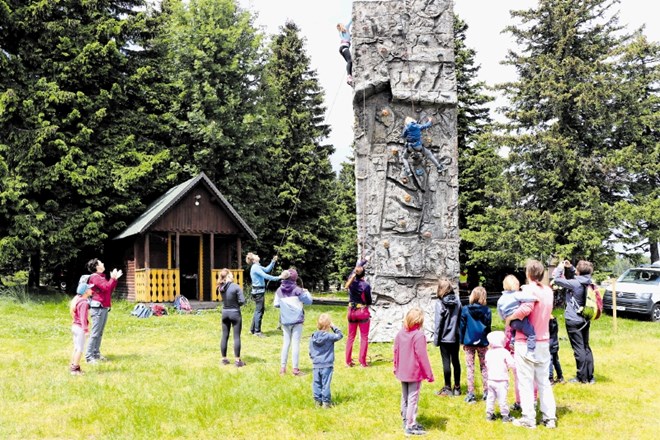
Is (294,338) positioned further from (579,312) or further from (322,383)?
(579,312)

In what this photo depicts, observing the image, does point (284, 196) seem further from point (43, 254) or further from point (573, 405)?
point (573, 405)

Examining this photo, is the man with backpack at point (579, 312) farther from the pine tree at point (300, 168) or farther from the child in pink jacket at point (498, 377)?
the pine tree at point (300, 168)

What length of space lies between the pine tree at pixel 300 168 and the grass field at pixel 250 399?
19.1m

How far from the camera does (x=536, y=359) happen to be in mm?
6430

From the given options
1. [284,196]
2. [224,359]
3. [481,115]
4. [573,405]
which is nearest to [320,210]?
[284,196]

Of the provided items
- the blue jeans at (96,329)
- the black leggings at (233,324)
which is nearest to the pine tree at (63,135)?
the blue jeans at (96,329)

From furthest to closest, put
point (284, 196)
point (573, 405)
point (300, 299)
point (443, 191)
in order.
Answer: point (284, 196) → point (443, 191) → point (300, 299) → point (573, 405)

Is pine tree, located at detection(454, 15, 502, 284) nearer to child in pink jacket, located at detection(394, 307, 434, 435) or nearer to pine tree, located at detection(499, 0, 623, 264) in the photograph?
pine tree, located at detection(499, 0, 623, 264)

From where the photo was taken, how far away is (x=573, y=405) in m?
7.46

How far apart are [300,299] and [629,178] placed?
17119 mm

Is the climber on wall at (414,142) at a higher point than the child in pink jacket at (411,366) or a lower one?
higher

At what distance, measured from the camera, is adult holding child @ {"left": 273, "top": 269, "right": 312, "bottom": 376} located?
9031 millimetres

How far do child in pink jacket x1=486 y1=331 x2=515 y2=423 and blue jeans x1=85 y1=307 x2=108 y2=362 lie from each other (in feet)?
20.9

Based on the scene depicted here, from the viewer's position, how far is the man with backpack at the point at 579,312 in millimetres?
8227
